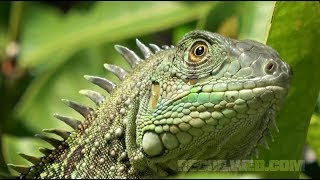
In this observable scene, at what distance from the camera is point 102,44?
5.13 metres

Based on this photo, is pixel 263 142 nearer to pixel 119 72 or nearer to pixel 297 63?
pixel 297 63

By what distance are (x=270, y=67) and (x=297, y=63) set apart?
302mm

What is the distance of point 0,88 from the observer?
17.4 feet

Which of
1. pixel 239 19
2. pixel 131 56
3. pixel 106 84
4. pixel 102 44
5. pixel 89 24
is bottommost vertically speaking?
pixel 106 84

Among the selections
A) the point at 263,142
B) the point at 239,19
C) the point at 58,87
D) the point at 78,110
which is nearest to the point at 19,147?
the point at 58,87

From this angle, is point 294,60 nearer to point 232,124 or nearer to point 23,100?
point 232,124

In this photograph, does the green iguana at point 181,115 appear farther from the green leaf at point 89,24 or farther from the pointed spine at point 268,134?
the green leaf at point 89,24

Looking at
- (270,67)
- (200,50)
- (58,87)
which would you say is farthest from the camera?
(58,87)

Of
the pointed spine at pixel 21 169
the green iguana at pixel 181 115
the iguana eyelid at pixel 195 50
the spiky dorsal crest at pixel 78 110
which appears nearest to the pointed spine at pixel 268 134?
the green iguana at pixel 181 115

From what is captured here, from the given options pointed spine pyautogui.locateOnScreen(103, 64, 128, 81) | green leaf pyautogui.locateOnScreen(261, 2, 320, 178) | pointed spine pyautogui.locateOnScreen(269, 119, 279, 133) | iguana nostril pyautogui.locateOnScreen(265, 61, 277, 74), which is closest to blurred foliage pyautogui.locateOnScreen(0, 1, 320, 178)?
green leaf pyautogui.locateOnScreen(261, 2, 320, 178)

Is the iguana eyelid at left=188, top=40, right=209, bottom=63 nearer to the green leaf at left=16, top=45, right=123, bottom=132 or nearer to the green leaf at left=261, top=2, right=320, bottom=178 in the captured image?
the green leaf at left=261, top=2, right=320, bottom=178

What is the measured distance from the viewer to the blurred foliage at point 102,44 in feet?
10.2

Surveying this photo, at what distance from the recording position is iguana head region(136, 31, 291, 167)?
294cm

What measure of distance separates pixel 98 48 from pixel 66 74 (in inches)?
12.1
